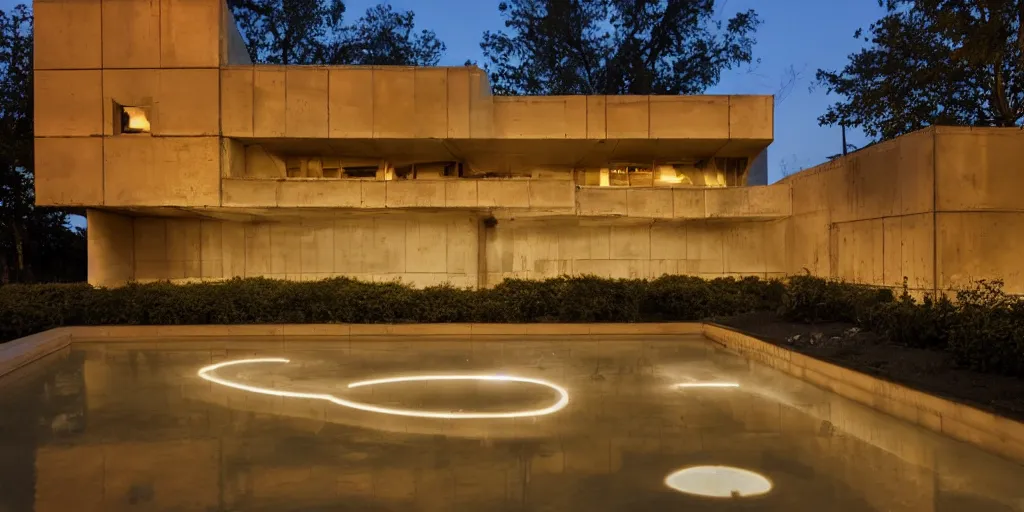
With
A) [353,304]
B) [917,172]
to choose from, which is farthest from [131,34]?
[917,172]

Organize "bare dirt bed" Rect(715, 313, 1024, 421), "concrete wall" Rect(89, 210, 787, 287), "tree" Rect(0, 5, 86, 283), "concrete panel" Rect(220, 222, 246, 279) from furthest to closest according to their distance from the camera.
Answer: "tree" Rect(0, 5, 86, 283) → "concrete panel" Rect(220, 222, 246, 279) → "concrete wall" Rect(89, 210, 787, 287) → "bare dirt bed" Rect(715, 313, 1024, 421)

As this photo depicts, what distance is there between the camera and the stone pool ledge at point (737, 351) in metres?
5.98

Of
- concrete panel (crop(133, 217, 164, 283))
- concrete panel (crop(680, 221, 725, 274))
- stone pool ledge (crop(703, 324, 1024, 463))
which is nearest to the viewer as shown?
stone pool ledge (crop(703, 324, 1024, 463))

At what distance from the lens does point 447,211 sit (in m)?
17.9

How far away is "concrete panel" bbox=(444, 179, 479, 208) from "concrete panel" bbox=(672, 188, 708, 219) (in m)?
5.86

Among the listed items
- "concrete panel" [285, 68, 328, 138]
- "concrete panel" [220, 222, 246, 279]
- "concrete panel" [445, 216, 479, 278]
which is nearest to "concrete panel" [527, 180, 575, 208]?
"concrete panel" [445, 216, 479, 278]

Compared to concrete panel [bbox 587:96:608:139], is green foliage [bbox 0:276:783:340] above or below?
below

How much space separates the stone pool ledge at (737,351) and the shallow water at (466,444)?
232 millimetres

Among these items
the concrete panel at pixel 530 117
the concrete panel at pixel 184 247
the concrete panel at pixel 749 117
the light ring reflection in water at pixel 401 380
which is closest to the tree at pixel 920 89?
the concrete panel at pixel 749 117

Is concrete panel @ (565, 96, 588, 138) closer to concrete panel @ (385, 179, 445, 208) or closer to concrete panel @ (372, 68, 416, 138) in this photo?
concrete panel @ (385, 179, 445, 208)

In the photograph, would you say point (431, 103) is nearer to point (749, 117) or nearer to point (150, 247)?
point (749, 117)

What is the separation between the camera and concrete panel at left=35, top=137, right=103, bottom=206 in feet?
53.6

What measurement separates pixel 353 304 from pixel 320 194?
357cm

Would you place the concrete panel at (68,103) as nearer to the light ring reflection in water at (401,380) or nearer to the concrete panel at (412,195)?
the concrete panel at (412,195)
